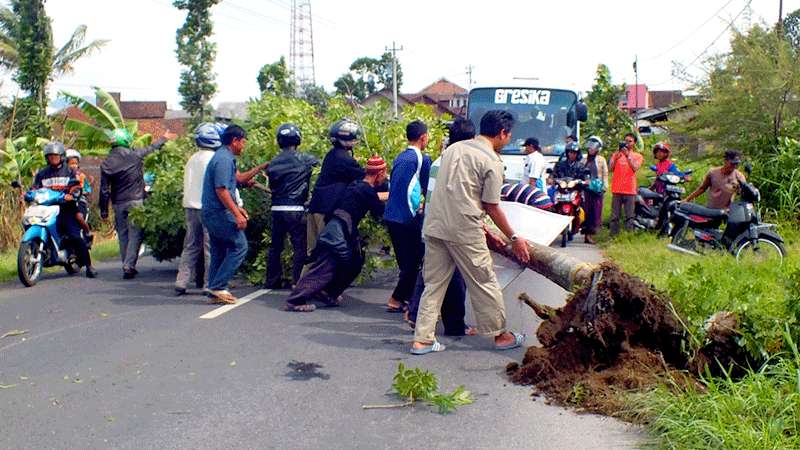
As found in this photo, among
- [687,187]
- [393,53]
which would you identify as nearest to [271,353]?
[687,187]

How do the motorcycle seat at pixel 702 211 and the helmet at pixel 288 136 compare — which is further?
the motorcycle seat at pixel 702 211

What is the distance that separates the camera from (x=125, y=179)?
11586 mm

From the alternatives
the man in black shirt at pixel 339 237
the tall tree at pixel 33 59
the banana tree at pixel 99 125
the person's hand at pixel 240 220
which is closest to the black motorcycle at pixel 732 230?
the man in black shirt at pixel 339 237

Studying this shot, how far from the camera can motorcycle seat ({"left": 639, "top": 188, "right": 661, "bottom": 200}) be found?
51.1 feet

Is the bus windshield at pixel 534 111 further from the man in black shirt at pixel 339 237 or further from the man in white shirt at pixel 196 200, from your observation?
the man in black shirt at pixel 339 237

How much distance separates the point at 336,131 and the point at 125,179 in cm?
395

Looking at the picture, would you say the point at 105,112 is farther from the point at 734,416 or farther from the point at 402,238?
the point at 734,416

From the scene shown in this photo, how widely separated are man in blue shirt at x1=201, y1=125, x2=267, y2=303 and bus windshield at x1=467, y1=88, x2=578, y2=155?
9.02 metres

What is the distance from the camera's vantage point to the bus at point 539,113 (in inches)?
687

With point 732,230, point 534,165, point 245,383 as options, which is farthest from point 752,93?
point 245,383

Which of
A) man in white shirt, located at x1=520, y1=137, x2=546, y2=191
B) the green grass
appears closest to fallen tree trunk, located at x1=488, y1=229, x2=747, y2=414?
man in white shirt, located at x1=520, y1=137, x2=546, y2=191

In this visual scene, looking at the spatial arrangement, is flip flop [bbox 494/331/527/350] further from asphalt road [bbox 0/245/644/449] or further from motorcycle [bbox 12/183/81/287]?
motorcycle [bbox 12/183/81/287]

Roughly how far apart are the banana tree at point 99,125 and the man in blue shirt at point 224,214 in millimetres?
13008

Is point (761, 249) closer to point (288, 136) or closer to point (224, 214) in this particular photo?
point (288, 136)
